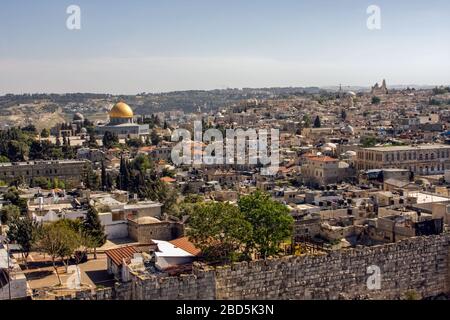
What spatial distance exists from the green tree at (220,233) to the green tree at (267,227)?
315mm

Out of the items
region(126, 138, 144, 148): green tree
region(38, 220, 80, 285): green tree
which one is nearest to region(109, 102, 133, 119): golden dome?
region(126, 138, 144, 148): green tree

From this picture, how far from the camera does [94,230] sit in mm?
21734

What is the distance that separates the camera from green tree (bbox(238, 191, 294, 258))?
17.8 metres

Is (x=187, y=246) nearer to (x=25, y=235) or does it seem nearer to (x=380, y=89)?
(x=25, y=235)

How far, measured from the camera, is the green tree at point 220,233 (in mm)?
17531

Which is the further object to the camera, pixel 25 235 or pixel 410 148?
pixel 410 148

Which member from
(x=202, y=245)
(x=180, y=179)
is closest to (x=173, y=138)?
(x=180, y=179)

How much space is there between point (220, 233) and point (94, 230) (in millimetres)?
5527

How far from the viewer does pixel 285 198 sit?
30094mm

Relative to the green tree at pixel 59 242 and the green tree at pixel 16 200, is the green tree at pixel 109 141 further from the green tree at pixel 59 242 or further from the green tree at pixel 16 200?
the green tree at pixel 59 242

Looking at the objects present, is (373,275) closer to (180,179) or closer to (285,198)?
(285,198)

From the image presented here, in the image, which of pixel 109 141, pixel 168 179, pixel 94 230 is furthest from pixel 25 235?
pixel 109 141

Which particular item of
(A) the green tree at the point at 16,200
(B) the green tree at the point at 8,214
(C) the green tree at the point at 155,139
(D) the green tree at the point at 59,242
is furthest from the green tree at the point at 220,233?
(C) the green tree at the point at 155,139

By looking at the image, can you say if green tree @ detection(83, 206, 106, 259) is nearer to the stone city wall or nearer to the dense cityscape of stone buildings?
the dense cityscape of stone buildings
